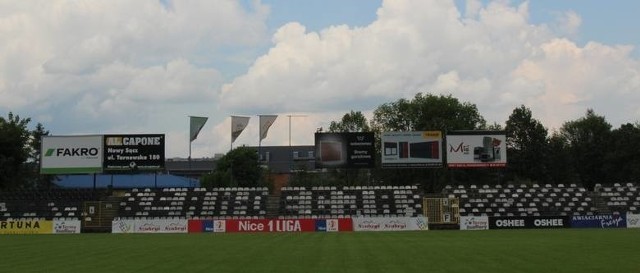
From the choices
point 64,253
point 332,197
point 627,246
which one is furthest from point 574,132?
point 64,253

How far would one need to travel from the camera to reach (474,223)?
199 ft

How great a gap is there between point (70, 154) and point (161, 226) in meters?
14.4

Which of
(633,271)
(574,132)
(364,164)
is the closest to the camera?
(633,271)

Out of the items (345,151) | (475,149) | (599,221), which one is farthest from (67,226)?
(599,221)

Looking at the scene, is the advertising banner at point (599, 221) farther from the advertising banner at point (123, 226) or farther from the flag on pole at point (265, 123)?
the advertising banner at point (123, 226)

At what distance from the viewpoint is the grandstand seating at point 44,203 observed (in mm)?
66562

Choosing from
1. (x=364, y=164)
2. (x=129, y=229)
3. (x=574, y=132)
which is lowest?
(x=129, y=229)

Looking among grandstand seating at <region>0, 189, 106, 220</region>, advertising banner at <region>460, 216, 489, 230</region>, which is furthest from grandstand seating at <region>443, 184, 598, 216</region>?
grandstand seating at <region>0, 189, 106, 220</region>

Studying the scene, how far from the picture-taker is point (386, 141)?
6794 cm

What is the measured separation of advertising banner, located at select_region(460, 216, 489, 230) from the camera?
60.2m

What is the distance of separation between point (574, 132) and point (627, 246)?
98.6m

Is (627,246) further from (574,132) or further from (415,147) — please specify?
(574,132)

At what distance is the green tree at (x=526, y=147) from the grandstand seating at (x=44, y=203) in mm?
58365

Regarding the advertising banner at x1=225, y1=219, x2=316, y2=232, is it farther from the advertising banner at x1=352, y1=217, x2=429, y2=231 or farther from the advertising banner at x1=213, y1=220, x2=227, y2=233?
the advertising banner at x1=352, y1=217, x2=429, y2=231
